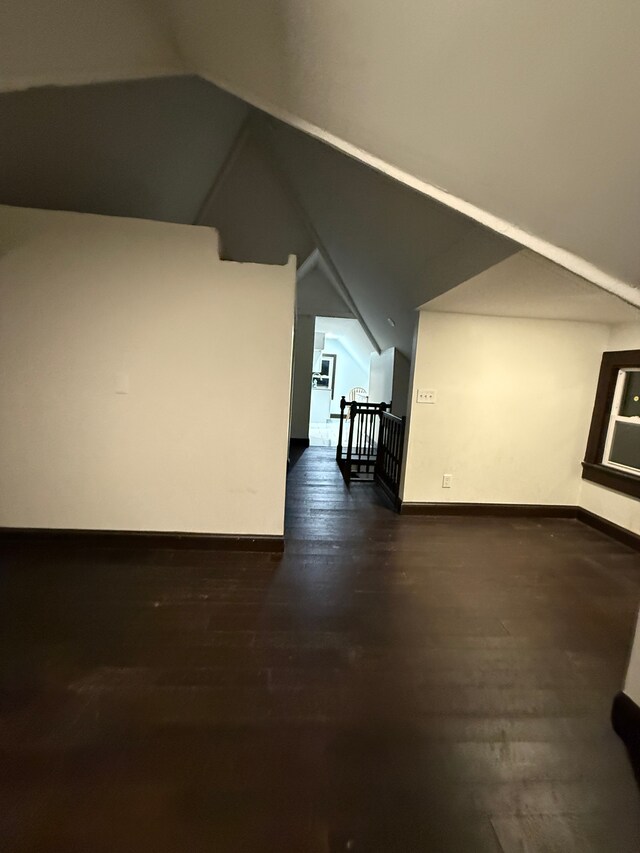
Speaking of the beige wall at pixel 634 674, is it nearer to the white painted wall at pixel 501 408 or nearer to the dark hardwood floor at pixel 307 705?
the dark hardwood floor at pixel 307 705

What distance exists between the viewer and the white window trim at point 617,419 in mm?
3348

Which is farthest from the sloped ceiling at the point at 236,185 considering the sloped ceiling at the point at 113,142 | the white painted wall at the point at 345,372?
the white painted wall at the point at 345,372

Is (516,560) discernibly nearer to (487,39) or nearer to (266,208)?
(487,39)

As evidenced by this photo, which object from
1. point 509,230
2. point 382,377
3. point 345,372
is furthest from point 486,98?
point 345,372

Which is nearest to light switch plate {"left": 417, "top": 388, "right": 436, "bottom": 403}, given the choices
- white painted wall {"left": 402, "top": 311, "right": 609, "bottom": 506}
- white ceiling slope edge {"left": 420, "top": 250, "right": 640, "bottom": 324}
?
white painted wall {"left": 402, "top": 311, "right": 609, "bottom": 506}

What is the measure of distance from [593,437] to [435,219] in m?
2.71

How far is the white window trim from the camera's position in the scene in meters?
3.35

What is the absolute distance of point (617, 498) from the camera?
3.35 meters

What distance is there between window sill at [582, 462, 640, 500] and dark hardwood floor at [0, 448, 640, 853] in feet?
2.88

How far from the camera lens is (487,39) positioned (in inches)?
32.6

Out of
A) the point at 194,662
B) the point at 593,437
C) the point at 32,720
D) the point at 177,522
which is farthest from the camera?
the point at 593,437

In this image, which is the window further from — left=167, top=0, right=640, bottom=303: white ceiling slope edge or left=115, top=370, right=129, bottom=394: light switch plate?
left=115, top=370, right=129, bottom=394: light switch plate

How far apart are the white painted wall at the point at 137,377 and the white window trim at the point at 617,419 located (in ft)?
10.1

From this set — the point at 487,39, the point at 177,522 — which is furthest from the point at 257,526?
the point at 487,39
